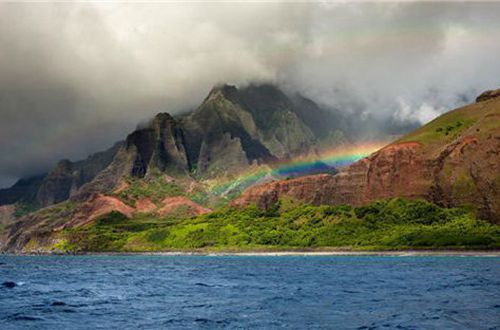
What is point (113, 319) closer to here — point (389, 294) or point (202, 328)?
point (202, 328)

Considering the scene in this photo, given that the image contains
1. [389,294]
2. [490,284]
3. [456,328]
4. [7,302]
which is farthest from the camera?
[490,284]

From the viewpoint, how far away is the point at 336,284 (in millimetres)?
110312

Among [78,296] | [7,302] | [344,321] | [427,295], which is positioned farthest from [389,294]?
[7,302]

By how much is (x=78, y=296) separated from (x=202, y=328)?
40229mm

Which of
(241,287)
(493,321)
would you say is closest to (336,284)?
(241,287)

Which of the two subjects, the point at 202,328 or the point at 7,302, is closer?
the point at 202,328

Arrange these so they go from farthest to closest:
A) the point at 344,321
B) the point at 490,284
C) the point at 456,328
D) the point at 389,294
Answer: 1. the point at 490,284
2. the point at 389,294
3. the point at 344,321
4. the point at 456,328

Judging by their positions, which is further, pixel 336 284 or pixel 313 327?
pixel 336 284

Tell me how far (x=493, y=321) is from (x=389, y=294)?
1200 inches

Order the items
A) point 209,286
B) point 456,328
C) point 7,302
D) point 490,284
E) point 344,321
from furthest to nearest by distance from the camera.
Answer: point 209,286 → point 490,284 → point 7,302 → point 344,321 → point 456,328

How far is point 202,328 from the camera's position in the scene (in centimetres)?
5694

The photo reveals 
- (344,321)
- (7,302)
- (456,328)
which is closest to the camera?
(456,328)

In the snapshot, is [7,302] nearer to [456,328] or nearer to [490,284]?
[456,328]

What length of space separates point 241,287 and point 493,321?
54821mm
